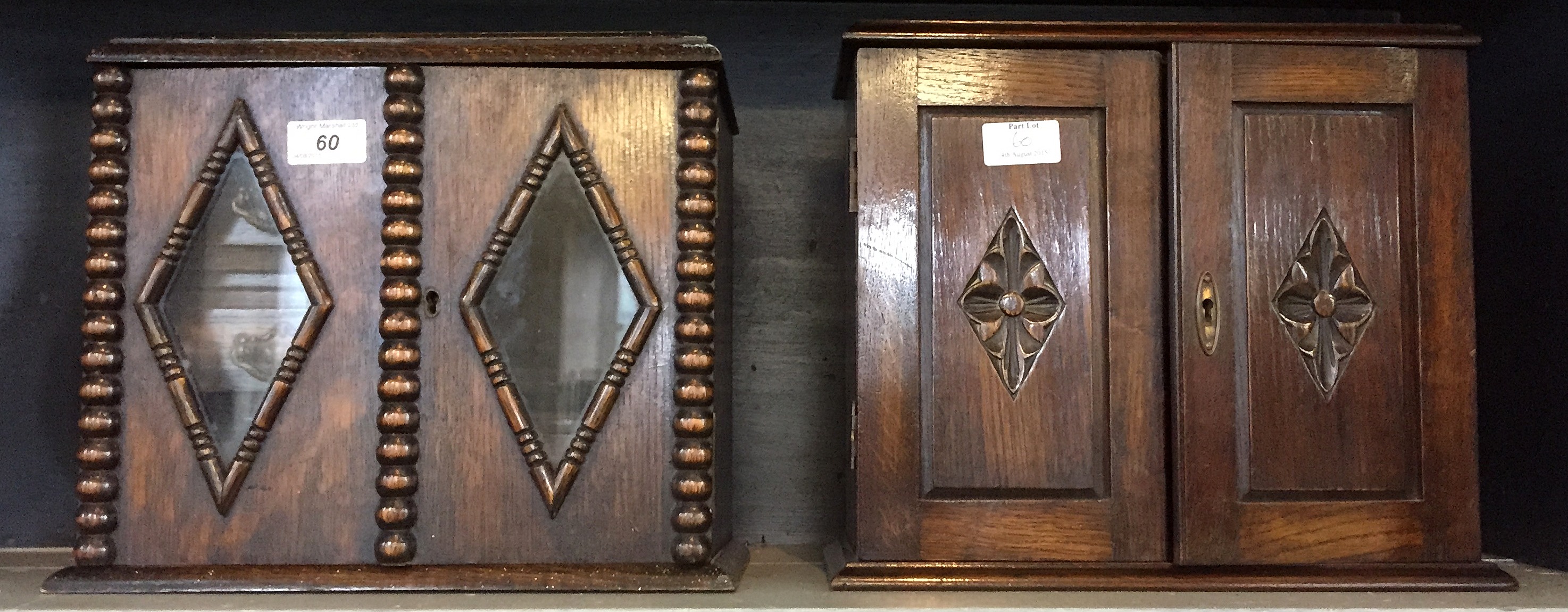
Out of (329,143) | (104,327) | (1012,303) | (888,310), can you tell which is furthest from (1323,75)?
(104,327)

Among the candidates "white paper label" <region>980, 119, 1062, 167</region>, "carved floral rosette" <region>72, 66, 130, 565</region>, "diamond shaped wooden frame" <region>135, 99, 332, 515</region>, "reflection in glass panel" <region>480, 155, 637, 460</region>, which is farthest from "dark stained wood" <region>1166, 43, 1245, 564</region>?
"carved floral rosette" <region>72, 66, 130, 565</region>

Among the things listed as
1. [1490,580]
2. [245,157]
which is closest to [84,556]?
[245,157]

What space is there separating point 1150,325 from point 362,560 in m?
0.95

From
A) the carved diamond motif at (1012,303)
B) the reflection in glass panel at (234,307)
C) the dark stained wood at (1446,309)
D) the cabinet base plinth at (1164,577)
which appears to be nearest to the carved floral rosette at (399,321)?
the reflection in glass panel at (234,307)

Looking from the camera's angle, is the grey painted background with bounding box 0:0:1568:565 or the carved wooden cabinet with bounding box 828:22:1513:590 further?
the grey painted background with bounding box 0:0:1568:565

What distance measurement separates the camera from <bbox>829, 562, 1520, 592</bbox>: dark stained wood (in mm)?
1194

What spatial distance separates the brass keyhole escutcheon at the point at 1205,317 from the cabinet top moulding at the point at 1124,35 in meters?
0.28

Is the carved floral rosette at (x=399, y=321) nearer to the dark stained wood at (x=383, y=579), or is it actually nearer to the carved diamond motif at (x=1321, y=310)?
the dark stained wood at (x=383, y=579)

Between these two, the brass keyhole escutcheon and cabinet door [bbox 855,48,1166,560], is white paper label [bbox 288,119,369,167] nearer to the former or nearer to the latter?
cabinet door [bbox 855,48,1166,560]

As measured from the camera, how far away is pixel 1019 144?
1.22 m

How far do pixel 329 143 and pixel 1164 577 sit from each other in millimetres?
1096

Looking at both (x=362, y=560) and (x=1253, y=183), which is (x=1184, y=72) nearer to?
(x=1253, y=183)

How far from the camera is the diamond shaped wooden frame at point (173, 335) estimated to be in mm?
1222

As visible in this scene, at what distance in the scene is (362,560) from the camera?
4.00 ft
